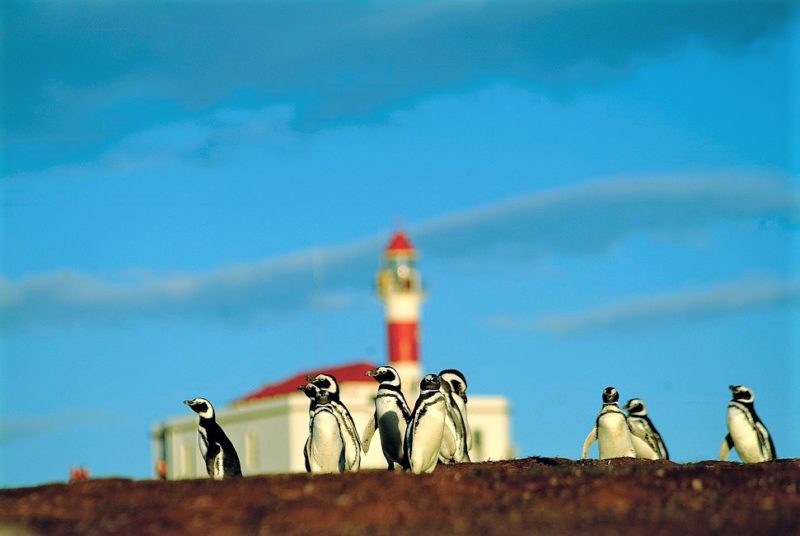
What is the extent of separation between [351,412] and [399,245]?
19.4 metres

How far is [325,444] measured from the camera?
24906 millimetres

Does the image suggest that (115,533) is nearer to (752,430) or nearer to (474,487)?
(474,487)

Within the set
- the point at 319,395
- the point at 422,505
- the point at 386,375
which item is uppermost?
the point at 386,375

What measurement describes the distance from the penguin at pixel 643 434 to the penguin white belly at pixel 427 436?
8.15 metres

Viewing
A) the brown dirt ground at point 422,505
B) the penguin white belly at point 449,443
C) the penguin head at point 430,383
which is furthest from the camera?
the penguin white belly at point 449,443

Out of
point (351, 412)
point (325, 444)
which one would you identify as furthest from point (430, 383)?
point (351, 412)

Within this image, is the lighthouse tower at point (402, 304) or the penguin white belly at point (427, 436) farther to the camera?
the lighthouse tower at point (402, 304)

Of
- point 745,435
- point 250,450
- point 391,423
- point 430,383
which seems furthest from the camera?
point 250,450

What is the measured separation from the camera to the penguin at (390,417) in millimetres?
25312

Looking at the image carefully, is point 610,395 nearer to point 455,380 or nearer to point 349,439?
point 455,380

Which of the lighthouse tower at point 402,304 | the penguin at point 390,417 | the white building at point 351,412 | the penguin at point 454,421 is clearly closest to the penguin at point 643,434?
the penguin at point 454,421

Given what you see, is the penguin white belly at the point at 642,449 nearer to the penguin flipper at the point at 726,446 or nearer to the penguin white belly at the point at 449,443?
Result: the penguin flipper at the point at 726,446

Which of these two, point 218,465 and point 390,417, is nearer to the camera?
point 390,417

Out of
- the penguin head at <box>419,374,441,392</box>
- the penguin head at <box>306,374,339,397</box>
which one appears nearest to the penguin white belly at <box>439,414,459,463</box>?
the penguin head at <box>306,374,339,397</box>
